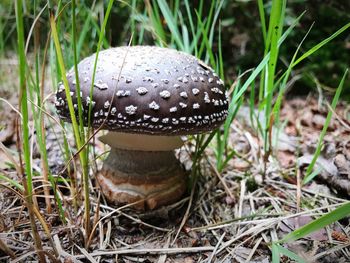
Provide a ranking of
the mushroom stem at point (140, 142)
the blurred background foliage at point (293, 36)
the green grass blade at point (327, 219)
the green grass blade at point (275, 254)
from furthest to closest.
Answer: the blurred background foliage at point (293, 36), the mushroom stem at point (140, 142), the green grass blade at point (275, 254), the green grass blade at point (327, 219)

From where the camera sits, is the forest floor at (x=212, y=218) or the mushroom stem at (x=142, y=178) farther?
the mushroom stem at (x=142, y=178)

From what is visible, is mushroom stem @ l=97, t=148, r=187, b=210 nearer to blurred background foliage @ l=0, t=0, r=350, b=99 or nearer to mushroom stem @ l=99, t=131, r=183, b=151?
mushroom stem @ l=99, t=131, r=183, b=151

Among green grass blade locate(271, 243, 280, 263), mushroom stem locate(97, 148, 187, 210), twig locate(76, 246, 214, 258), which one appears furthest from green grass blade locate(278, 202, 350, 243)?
mushroom stem locate(97, 148, 187, 210)

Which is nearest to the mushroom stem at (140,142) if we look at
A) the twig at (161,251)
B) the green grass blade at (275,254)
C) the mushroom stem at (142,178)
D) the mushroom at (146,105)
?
the mushroom at (146,105)

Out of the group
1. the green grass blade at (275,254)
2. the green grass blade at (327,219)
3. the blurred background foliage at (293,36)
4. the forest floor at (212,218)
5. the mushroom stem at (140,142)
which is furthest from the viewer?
the blurred background foliage at (293,36)

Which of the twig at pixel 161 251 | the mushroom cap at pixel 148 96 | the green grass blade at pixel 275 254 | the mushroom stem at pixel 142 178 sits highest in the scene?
the mushroom cap at pixel 148 96

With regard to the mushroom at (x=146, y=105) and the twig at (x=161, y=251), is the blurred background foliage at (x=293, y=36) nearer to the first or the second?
the mushroom at (x=146, y=105)

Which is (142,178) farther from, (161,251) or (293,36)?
(293,36)
